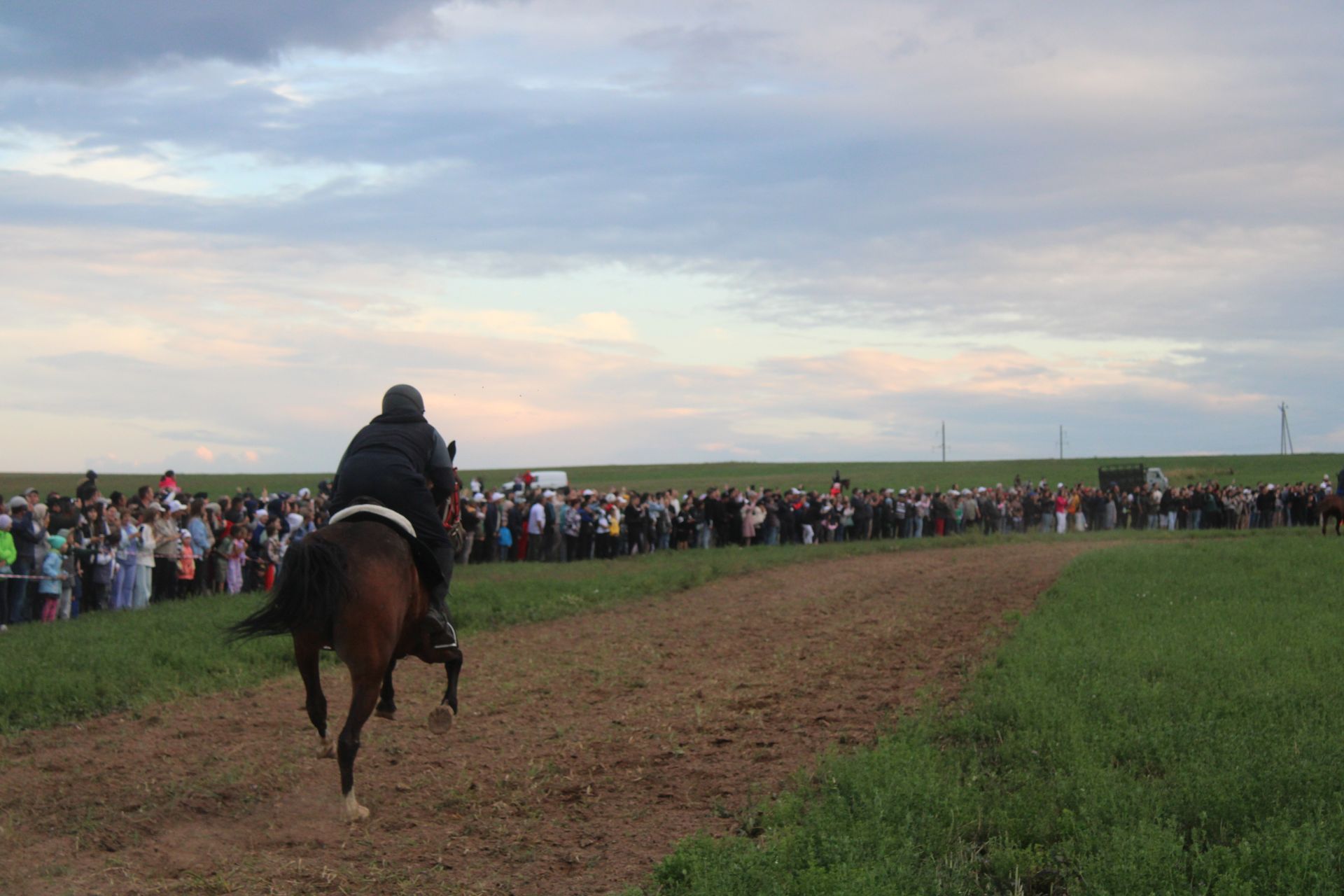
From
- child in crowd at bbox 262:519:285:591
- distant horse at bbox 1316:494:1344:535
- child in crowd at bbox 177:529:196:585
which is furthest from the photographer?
distant horse at bbox 1316:494:1344:535

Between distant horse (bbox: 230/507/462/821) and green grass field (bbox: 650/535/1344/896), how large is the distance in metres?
2.47

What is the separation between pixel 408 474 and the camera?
8.47 metres

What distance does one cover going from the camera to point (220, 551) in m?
20.2

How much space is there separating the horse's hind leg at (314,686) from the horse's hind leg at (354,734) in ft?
1.02

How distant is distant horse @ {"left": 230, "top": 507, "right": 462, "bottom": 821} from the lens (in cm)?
737

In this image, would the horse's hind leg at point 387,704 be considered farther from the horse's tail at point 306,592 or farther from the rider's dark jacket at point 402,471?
the horse's tail at point 306,592

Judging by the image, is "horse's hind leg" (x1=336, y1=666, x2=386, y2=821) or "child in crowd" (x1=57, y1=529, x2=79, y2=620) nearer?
"horse's hind leg" (x1=336, y1=666, x2=386, y2=821)

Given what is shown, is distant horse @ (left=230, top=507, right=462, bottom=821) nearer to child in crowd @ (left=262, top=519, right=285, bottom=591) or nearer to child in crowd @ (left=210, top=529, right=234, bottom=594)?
child in crowd @ (left=262, top=519, right=285, bottom=591)

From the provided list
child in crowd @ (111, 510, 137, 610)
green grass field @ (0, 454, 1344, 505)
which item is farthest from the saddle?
green grass field @ (0, 454, 1344, 505)

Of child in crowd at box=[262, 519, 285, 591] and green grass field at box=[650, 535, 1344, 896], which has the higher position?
child in crowd at box=[262, 519, 285, 591]

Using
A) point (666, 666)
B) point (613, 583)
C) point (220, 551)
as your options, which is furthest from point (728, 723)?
point (220, 551)

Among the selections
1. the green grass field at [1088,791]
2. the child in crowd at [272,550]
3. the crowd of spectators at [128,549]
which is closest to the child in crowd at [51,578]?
the crowd of spectators at [128,549]

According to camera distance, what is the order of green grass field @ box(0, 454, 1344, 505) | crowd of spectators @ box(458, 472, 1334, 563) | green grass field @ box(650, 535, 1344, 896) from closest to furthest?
green grass field @ box(650, 535, 1344, 896)
crowd of spectators @ box(458, 472, 1334, 563)
green grass field @ box(0, 454, 1344, 505)

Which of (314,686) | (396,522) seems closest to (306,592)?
(314,686)
